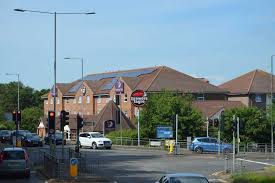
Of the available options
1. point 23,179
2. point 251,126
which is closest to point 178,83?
point 251,126

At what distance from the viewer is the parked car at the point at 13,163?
3108 centimetres

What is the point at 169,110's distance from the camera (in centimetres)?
7100

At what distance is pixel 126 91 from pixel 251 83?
2045 centimetres

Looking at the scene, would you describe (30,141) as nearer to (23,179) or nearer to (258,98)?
(23,179)

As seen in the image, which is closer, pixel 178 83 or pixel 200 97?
pixel 200 97

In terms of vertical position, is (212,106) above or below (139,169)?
above

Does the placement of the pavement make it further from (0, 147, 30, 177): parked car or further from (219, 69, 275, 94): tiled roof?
(219, 69, 275, 94): tiled roof

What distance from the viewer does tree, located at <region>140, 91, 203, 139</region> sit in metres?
70.1

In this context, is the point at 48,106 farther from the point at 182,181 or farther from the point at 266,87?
the point at 182,181

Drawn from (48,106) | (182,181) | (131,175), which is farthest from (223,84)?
(182,181)

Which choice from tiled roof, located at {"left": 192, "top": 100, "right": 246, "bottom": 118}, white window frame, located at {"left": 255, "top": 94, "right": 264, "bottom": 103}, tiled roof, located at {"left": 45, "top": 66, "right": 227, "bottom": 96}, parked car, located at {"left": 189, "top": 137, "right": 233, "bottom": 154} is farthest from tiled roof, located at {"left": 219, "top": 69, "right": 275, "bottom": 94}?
parked car, located at {"left": 189, "top": 137, "right": 233, "bottom": 154}

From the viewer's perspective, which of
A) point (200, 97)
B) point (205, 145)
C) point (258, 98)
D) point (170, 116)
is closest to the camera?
point (205, 145)

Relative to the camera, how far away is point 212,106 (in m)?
90.1

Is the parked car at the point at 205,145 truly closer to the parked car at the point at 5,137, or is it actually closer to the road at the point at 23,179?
the parked car at the point at 5,137
